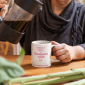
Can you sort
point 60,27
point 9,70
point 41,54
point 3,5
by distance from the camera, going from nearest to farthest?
1. point 9,70
2. point 41,54
3. point 3,5
4. point 60,27

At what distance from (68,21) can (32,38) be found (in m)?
0.30

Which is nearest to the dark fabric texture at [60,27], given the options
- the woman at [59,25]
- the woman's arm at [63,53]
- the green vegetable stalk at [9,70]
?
the woman at [59,25]

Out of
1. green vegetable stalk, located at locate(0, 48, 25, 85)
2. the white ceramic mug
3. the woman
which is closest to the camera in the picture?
green vegetable stalk, located at locate(0, 48, 25, 85)

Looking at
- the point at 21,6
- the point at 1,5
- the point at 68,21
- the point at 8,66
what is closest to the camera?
the point at 8,66

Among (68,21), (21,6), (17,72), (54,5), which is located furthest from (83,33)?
(17,72)

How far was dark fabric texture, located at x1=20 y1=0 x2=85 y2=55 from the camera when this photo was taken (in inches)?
41.3

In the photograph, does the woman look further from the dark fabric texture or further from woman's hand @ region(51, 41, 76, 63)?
woman's hand @ region(51, 41, 76, 63)

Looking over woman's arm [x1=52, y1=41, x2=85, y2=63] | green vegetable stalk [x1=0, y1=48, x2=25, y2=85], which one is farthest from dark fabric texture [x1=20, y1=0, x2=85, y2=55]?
green vegetable stalk [x1=0, y1=48, x2=25, y2=85]

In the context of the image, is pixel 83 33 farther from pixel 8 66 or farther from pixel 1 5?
pixel 8 66

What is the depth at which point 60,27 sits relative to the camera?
107 centimetres

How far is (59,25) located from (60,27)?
0.02m

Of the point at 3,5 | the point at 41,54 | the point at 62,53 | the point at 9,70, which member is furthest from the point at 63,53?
the point at 9,70

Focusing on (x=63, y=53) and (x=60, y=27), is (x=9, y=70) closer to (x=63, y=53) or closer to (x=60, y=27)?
(x=63, y=53)

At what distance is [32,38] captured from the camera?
3.56 feet
